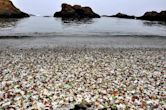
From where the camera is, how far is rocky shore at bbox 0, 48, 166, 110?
10477 mm

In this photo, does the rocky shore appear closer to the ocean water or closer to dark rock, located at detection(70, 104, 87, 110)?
dark rock, located at detection(70, 104, 87, 110)

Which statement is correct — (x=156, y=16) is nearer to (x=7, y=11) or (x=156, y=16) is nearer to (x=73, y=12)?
(x=73, y=12)

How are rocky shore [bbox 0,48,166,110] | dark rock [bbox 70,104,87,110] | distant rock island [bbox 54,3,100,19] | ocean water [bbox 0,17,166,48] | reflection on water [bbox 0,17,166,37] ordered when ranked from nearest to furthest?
dark rock [bbox 70,104,87,110], rocky shore [bbox 0,48,166,110], ocean water [bbox 0,17,166,48], reflection on water [bbox 0,17,166,37], distant rock island [bbox 54,3,100,19]

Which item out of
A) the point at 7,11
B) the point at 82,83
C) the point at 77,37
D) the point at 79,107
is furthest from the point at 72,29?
the point at 7,11

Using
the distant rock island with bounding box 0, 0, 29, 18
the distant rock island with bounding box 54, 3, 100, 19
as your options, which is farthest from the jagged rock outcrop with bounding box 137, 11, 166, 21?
the distant rock island with bounding box 0, 0, 29, 18

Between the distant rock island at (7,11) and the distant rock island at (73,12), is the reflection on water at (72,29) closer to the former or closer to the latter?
the distant rock island at (7,11)

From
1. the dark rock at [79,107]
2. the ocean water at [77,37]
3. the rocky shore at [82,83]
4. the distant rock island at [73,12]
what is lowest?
the ocean water at [77,37]

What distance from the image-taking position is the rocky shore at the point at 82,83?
34.4 feet

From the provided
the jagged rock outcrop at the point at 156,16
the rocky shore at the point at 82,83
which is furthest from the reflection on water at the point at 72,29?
the jagged rock outcrop at the point at 156,16

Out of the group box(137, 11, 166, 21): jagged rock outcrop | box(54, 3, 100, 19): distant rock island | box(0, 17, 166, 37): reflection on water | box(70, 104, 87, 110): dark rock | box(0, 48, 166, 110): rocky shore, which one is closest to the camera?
box(70, 104, 87, 110): dark rock

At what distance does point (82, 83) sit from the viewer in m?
13.6

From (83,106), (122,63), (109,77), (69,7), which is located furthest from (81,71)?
(69,7)

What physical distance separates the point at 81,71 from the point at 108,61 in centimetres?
435

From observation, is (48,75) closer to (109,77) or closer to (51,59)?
(109,77)
